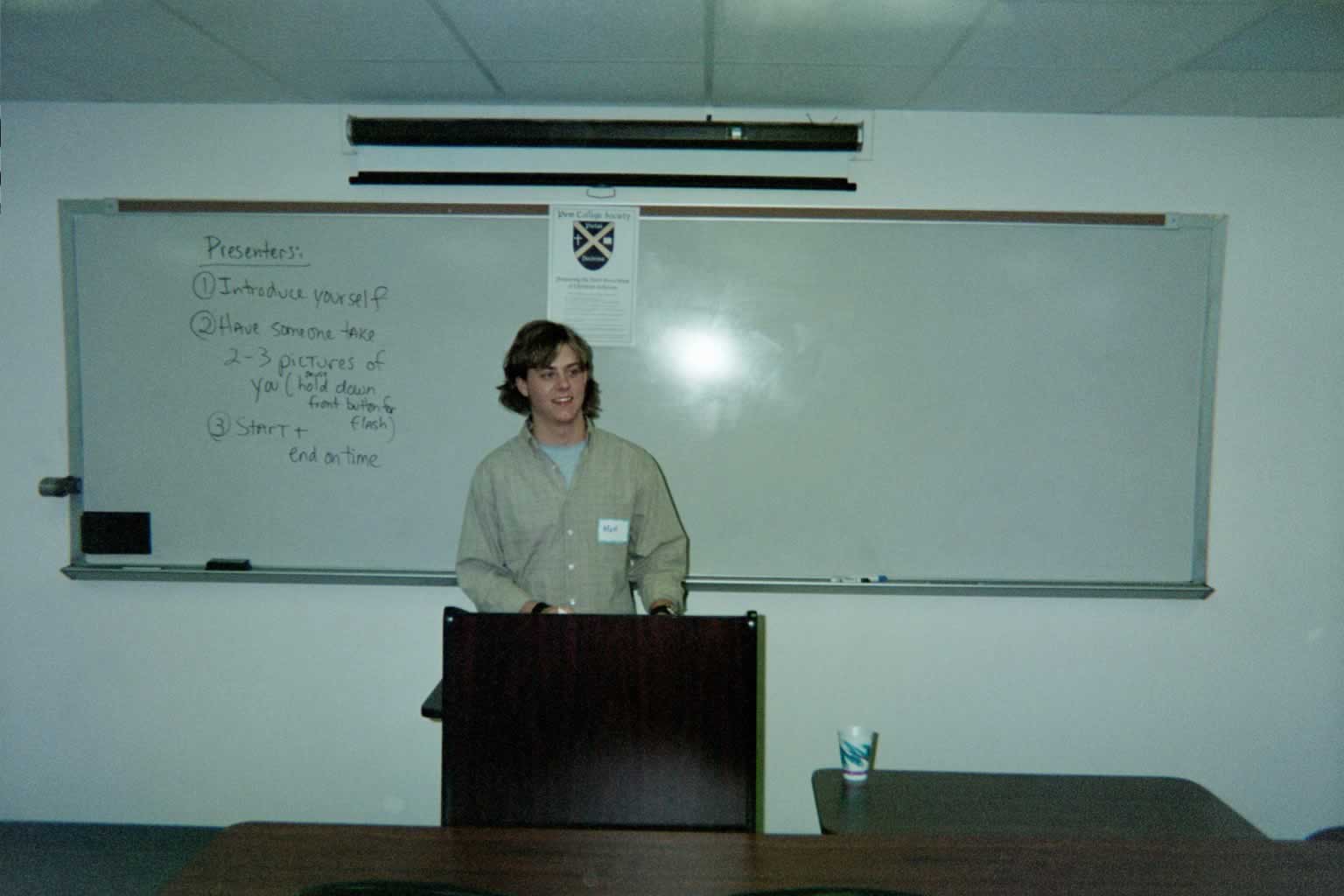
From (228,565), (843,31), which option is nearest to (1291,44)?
(843,31)

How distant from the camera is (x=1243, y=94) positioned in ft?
8.57

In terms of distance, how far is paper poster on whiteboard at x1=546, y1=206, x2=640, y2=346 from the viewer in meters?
2.84

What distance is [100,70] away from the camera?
8.47ft

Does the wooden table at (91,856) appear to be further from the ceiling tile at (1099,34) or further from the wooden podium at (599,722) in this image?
the ceiling tile at (1099,34)

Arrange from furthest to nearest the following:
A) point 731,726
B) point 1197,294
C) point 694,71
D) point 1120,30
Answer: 1. point 1197,294
2. point 694,71
3. point 1120,30
4. point 731,726

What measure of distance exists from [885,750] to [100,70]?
327 centimetres

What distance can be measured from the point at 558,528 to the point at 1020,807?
1302 millimetres

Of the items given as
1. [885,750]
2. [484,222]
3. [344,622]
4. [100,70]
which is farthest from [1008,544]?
[100,70]

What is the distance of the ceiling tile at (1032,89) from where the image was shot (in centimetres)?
248

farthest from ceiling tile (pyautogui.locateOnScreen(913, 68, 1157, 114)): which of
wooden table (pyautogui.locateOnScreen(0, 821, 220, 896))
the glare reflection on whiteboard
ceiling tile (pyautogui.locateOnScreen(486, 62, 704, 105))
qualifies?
wooden table (pyautogui.locateOnScreen(0, 821, 220, 896))

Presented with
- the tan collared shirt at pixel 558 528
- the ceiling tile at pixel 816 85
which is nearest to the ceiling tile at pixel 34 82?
the tan collared shirt at pixel 558 528

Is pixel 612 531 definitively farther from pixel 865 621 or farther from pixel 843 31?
pixel 843 31

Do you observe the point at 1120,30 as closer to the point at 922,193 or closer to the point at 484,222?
the point at 922,193

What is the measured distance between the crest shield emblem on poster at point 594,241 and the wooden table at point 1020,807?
1734 millimetres
